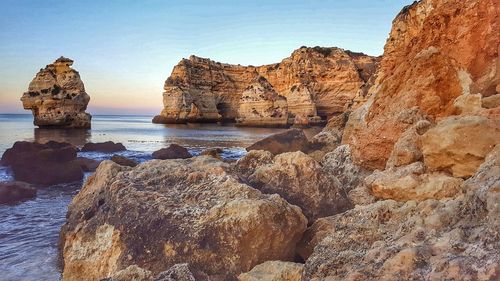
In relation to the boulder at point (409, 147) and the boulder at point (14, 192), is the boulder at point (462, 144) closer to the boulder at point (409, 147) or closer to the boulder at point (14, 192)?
the boulder at point (409, 147)

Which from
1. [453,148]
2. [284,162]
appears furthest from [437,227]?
[284,162]

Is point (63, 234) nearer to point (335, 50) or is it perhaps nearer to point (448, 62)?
point (448, 62)

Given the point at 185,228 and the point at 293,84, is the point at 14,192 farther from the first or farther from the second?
the point at 293,84

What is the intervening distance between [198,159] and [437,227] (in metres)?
3.22

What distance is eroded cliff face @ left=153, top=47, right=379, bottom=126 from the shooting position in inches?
2576

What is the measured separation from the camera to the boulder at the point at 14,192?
975 cm

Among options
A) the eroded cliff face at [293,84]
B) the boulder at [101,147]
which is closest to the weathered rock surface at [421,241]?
the boulder at [101,147]

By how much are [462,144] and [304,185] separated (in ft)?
6.13

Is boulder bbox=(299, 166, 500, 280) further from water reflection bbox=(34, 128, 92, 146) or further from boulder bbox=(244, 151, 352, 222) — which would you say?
water reflection bbox=(34, 128, 92, 146)

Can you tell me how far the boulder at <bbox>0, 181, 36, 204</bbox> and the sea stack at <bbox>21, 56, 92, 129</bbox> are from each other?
4466 centimetres

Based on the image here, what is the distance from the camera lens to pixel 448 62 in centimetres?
542

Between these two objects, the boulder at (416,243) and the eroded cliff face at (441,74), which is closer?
the boulder at (416,243)

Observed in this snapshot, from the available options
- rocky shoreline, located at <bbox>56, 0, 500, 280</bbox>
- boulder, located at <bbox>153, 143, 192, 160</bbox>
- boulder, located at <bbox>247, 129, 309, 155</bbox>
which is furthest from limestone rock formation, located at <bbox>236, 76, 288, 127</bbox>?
rocky shoreline, located at <bbox>56, 0, 500, 280</bbox>

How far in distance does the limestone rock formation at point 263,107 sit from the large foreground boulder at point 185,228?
57.8 m
